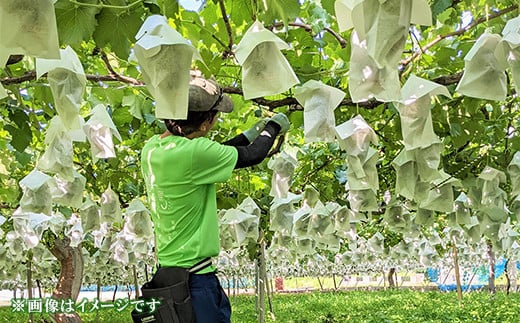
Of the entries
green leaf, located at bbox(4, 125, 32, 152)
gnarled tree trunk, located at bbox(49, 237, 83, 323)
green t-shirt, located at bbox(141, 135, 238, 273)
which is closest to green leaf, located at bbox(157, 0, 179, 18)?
green t-shirt, located at bbox(141, 135, 238, 273)

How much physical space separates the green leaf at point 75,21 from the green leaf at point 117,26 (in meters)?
0.05

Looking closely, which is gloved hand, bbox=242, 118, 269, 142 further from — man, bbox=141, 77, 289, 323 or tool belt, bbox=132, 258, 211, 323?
tool belt, bbox=132, 258, 211, 323

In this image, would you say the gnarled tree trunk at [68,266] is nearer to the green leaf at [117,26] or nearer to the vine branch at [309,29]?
the vine branch at [309,29]

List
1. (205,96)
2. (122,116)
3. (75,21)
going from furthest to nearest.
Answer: (122,116), (205,96), (75,21)

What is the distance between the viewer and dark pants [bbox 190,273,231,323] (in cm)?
210

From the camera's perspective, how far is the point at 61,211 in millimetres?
4797

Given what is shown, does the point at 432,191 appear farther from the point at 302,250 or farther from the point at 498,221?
the point at 302,250

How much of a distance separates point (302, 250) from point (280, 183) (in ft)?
6.18

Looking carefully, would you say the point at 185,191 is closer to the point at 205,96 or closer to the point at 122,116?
the point at 205,96

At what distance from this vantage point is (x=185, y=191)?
211 cm

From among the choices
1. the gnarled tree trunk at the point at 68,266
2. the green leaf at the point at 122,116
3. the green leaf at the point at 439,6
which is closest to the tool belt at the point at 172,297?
the green leaf at the point at 122,116

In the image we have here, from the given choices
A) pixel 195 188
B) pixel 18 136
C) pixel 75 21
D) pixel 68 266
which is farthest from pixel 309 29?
pixel 68 266

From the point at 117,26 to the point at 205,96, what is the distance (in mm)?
495

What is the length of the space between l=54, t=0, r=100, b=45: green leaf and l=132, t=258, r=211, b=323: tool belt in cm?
96
